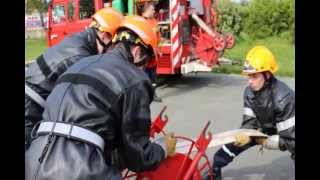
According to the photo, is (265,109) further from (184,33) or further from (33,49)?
(33,49)

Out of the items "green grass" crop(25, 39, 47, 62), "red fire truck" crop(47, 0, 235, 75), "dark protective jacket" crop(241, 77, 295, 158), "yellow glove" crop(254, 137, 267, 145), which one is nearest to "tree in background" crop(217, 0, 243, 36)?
"green grass" crop(25, 39, 47, 62)

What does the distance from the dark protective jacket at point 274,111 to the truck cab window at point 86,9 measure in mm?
8131

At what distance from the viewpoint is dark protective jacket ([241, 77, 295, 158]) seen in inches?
161

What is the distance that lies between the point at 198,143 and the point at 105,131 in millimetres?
939

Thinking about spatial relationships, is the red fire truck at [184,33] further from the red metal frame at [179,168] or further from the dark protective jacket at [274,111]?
the red metal frame at [179,168]

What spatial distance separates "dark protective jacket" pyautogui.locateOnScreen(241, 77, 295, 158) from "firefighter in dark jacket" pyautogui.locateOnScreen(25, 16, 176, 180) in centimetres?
170

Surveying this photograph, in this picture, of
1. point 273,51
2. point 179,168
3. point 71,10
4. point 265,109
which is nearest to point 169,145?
point 179,168

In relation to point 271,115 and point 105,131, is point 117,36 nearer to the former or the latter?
point 105,131

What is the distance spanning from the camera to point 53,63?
12.5 ft

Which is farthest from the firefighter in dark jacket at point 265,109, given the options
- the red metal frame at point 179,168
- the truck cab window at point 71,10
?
the truck cab window at point 71,10

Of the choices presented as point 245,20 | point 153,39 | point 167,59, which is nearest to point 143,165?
point 153,39

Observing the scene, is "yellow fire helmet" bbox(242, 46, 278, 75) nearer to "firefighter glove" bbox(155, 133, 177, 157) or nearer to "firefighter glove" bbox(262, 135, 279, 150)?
"firefighter glove" bbox(262, 135, 279, 150)
